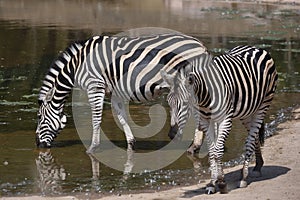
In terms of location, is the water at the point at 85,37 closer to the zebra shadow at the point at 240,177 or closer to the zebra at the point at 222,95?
the zebra shadow at the point at 240,177

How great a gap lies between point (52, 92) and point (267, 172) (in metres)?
3.27

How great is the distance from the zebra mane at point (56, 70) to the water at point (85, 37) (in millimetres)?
703

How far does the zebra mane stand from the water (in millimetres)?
703

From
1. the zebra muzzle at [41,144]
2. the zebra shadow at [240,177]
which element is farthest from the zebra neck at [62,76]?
the zebra shadow at [240,177]

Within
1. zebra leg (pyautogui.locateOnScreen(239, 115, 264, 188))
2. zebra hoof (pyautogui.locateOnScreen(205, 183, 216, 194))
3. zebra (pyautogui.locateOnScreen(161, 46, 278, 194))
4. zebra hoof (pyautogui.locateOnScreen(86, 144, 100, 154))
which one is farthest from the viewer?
zebra hoof (pyautogui.locateOnScreen(86, 144, 100, 154))

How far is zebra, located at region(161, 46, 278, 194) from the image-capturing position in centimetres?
776

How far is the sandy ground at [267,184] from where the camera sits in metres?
8.12

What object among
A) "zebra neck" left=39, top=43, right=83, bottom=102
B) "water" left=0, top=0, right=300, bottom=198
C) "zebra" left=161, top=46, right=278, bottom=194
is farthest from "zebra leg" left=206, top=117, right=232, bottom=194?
"zebra neck" left=39, top=43, right=83, bottom=102

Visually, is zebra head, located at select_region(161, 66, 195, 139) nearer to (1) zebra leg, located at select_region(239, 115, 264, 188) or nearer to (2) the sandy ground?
(2) the sandy ground

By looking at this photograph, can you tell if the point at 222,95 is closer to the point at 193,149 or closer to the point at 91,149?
the point at 193,149

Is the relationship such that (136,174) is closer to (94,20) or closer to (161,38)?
(161,38)

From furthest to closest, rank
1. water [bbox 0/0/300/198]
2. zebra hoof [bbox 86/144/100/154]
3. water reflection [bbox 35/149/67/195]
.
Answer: zebra hoof [bbox 86/144/100/154] < water [bbox 0/0/300/198] < water reflection [bbox 35/149/67/195]

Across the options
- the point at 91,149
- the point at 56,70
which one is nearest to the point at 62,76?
the point at 56,70

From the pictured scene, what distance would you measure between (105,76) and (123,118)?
62 centimetres
